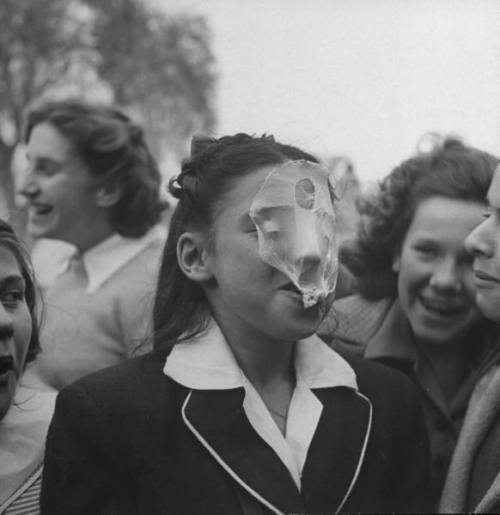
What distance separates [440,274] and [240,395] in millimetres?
688

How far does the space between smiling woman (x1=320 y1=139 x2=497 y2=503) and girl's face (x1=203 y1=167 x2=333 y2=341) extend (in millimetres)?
509

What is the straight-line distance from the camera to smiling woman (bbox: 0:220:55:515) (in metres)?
1.61

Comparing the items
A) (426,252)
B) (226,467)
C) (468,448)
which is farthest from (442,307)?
(226,467)

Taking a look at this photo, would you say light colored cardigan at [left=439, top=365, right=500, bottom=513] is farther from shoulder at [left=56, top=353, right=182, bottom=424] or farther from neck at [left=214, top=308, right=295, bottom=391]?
shoulder at [left=56, top=353, right=182, bottom=424]

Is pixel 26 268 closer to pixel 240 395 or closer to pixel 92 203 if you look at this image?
pixel 240 395

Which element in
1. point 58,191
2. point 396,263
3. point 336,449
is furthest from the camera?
point 58,191

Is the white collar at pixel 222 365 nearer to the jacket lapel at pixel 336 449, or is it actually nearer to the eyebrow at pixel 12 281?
the jacket lapel at pixel 336 449

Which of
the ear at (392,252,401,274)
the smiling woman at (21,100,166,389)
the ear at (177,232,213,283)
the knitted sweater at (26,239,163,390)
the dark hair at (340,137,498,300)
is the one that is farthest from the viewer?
the smiling woman at (21,100,166,389)

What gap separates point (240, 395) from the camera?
166 cm

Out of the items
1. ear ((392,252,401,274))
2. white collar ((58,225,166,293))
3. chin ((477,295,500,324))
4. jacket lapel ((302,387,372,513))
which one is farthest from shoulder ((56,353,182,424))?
white collar ((58,225,166,293))

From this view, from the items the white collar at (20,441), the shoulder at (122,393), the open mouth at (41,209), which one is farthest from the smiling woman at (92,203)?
the shoulder at (122,393)

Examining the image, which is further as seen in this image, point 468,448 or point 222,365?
point 468,448

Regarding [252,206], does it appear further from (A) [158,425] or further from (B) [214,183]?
A: (A) [158,425]

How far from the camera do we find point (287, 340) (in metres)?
1.72
